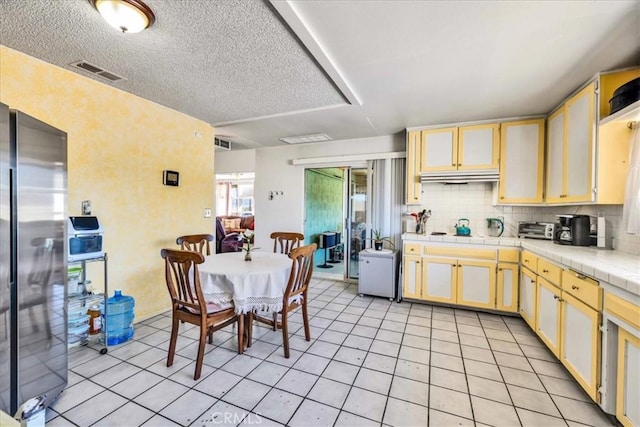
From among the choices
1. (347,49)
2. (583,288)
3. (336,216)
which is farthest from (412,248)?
(336,216)

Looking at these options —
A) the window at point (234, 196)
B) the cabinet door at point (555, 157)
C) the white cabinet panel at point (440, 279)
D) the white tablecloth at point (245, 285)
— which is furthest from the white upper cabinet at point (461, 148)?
the window at point (234, 196)

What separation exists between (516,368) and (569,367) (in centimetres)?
34

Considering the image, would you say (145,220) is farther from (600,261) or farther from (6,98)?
(600,261)

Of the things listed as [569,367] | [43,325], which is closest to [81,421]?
[43,325]

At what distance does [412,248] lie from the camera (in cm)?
371

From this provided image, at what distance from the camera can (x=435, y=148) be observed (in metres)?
3.76

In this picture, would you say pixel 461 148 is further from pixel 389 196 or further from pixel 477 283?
pixel 477 283

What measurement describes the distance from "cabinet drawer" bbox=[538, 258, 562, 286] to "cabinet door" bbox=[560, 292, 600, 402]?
5.8 inches

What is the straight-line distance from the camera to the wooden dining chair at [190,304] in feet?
6.60

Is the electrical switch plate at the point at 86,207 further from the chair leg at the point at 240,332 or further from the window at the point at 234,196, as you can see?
the window at the point at 234,196

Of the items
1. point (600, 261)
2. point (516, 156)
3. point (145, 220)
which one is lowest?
point (600, 261)

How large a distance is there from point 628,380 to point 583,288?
0.55 m

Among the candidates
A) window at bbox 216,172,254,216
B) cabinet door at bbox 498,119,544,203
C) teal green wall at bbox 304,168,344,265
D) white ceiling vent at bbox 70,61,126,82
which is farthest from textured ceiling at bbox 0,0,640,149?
window at bbox 216,172,254,216

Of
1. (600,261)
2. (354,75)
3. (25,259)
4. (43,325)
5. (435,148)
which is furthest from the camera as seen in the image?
(435,148)
